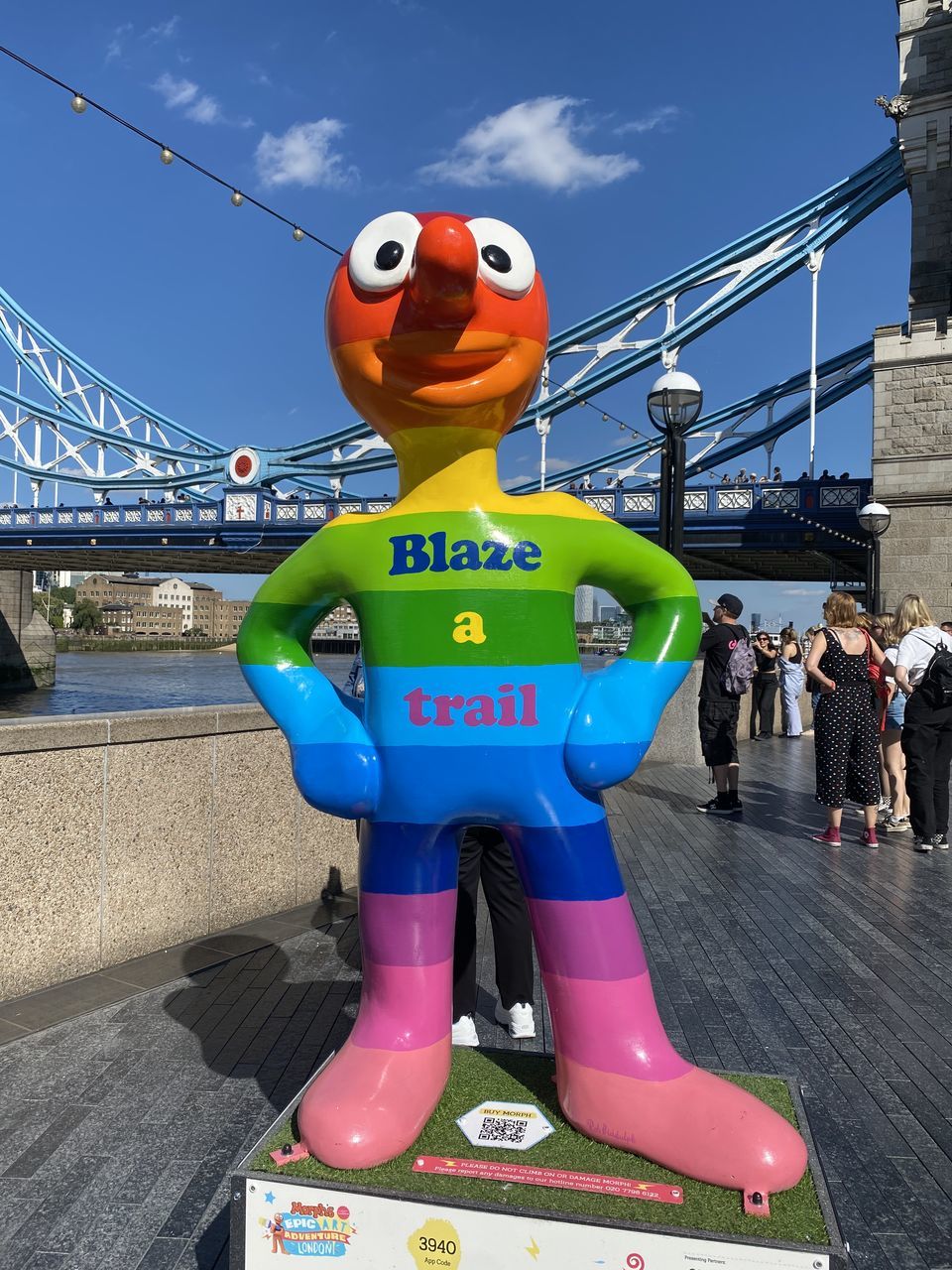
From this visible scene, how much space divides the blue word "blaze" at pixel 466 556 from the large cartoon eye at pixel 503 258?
1.64 ft

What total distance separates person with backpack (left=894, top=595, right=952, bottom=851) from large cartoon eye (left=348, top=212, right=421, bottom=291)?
4.17 meters

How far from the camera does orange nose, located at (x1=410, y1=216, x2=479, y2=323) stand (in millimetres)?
1623

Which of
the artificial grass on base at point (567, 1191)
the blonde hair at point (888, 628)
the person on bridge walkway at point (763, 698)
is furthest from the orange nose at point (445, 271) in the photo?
the person on bridge walkway at point (763, 698)

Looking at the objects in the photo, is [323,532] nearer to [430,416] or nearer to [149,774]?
[430,416]

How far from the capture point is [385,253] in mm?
1771

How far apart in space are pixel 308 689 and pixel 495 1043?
133cm

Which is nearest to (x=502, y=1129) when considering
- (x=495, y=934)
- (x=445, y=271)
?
(x=495, y=934)

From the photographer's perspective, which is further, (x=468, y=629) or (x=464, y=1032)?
(x=464, y=1032)

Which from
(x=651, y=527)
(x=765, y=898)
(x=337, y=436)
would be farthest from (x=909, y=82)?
(x=337, y=436)

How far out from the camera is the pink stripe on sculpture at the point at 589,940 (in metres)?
1.75

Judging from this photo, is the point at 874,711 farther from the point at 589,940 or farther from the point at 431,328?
the point at 431,328

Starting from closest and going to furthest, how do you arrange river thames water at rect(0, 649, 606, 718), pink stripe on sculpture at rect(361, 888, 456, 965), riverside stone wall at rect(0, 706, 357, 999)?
pink stripe on sculpture at rect(361, 888, 456, 965) → riverside stone wall at rect(0, 706, 357, 999) → river thames water at rect(0, 649, 606, 718)

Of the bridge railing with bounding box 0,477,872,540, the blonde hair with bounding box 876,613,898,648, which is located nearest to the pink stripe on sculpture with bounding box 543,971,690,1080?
the blonde hair with bounding box 876,613,898,648

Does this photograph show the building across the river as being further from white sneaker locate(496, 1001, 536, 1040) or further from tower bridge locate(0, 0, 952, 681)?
white sneaker locate(496, 1001, 536, 1040)
